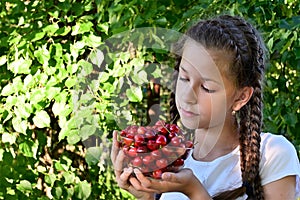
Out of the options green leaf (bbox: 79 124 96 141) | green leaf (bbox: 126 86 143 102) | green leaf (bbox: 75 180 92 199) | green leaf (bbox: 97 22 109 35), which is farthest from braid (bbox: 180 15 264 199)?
green leaf (bbox: 75 180 92 199)

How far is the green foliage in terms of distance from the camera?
73.6 inches

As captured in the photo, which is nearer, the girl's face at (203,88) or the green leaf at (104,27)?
the girl's face at (203,88)

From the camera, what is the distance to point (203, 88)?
105 centimetres

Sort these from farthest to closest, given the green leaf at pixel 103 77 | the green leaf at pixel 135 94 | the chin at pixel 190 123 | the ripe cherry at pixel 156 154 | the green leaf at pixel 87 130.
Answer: the green leaf at pixel 103 77 → the green leaf at pixel 87 130 → the green leaf at pixel 135 94 → the chin at pixel 190 123 → the ripe cherry at pixel 156 154

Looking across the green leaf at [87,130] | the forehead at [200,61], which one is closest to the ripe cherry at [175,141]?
the forehead at [200,61]

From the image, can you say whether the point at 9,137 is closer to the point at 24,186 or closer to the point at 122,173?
the point at 24,186

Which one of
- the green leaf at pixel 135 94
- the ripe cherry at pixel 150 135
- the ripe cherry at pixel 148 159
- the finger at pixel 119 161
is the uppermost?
the ripe cherry at pixel 150 135

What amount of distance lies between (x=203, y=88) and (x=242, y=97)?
12 cm

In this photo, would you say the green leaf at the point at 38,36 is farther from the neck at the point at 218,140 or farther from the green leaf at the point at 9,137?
the neck at the point at 218,140

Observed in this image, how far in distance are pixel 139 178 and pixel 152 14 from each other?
977 mm

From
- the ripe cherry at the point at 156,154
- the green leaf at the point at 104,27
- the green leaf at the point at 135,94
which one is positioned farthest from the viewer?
the green leaf at the point at 104,27

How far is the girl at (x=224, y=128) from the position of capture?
106 centimetres

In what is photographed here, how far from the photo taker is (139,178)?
103 cm

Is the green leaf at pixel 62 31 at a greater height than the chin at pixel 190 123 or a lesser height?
lesser
